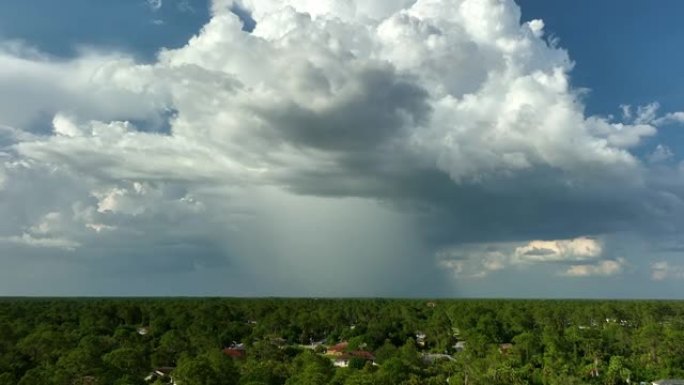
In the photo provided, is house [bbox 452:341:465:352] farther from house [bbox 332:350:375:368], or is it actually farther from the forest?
house [bbox 332:350:375:368]

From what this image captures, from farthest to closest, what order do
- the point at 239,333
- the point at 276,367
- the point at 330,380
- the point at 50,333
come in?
1. the point at 239,333
2. the point at 50,333
3. the point at 276,367
4. the point at 330,380

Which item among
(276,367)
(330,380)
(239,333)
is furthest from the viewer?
(239,333)

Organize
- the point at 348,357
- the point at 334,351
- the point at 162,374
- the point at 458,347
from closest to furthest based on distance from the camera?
the point at 162,374 → the point at 348,357 → the point at 334,351 → the point at 458,347

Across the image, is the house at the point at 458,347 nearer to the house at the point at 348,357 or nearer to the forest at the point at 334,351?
the forest at the point at 334,351

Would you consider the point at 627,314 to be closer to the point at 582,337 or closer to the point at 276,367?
the point at 582,337

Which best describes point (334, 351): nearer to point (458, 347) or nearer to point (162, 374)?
point (458, 347)

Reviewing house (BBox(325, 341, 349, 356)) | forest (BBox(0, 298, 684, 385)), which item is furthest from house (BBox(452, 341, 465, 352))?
house (BBox(325, 341, 349, 356))

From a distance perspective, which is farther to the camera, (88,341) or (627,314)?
(627,314)

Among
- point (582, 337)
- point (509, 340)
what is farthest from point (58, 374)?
point (509, 340)

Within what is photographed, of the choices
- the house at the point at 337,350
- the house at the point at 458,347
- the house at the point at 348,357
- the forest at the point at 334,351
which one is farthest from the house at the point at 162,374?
the house at the point at 458,347

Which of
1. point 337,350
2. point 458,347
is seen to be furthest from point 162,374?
point 458,347
